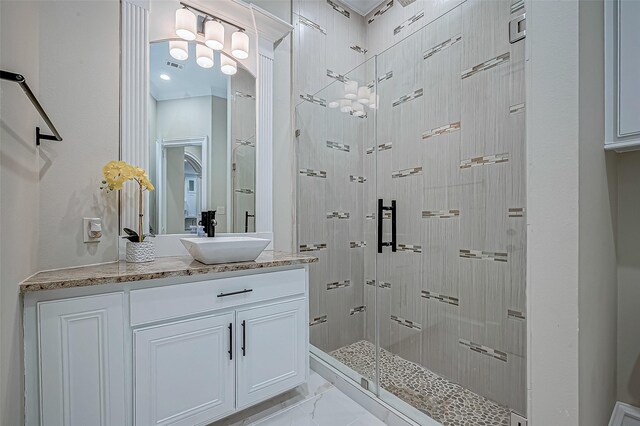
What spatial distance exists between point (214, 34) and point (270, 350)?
2057mm

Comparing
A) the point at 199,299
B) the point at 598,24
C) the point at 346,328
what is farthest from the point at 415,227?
the point at 199,299

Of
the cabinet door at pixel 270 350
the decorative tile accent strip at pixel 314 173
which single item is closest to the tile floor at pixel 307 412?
the cabinet door at pixel 270 350

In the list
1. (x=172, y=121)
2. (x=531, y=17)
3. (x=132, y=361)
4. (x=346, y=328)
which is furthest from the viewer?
(x=346, y=328)

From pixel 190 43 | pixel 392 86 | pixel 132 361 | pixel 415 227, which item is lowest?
pixel 132 361

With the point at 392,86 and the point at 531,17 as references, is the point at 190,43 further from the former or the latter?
the point at 531,17

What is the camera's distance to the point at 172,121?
1860 mm

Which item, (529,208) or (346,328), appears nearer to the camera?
(529,208)

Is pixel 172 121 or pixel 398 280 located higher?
pixel 172 121

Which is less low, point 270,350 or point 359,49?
point 359,49

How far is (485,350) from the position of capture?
1854 millimetres

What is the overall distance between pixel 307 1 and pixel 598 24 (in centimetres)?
215

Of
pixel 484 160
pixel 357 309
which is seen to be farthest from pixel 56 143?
pixel 484 160

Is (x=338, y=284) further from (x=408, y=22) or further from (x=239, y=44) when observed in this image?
(x=408, y=22)

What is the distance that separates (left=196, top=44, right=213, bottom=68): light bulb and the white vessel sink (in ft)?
4.06
